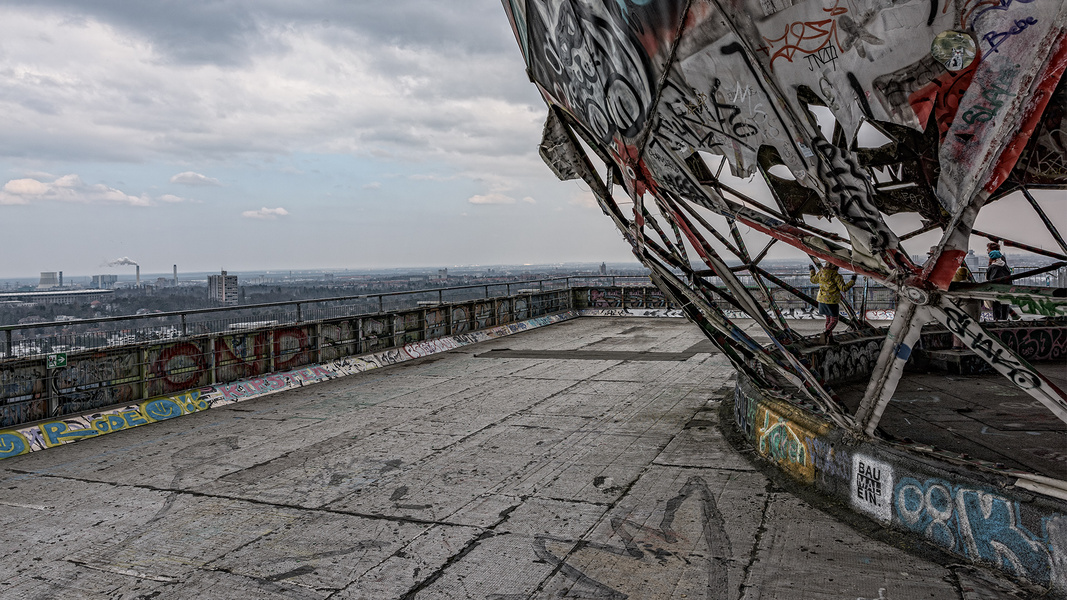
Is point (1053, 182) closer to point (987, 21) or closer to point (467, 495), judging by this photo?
point (987, 21)

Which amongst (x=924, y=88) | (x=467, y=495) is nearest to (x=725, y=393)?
(x=467, y=495)

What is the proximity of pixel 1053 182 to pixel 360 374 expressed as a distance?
1511cm

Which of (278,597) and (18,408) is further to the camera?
(18,408)

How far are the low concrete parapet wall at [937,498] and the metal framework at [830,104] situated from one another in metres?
0.41

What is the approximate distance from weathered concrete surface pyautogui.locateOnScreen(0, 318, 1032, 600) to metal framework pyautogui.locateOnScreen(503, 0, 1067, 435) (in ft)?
5.94

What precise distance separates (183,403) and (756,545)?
1120 centimetres

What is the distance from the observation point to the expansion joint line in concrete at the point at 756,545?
5055mm

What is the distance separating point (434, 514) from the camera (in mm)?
6797

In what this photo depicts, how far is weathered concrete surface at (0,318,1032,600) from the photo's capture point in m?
5.26

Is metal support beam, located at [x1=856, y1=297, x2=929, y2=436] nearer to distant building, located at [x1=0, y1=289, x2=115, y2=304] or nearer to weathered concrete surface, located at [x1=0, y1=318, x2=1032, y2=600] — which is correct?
weathered concrete surface, located at [x1=0, y1=318, x2=1032, y2=600]

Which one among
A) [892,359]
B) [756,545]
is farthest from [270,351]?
[892,359]

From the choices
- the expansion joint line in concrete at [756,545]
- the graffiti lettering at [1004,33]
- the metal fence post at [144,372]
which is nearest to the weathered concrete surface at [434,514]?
the expansion joint line in concrete at [756,545]

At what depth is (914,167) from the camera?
11227 mm

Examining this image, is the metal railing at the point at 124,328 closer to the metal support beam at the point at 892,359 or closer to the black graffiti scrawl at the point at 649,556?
the black graffiti scrawl at the point at 649,556
